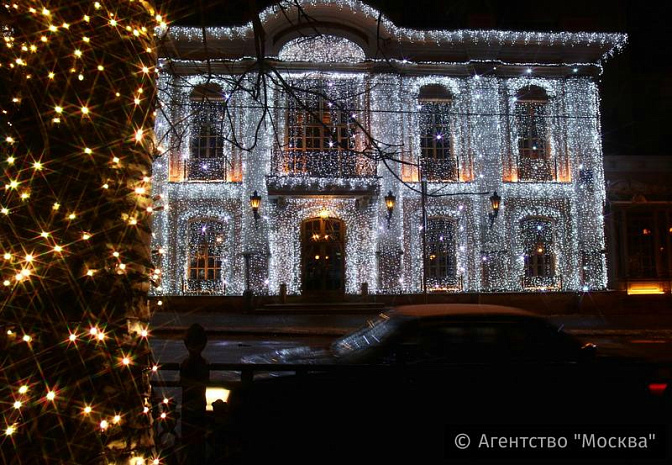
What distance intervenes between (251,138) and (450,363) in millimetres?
17272

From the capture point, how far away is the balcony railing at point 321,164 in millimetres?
20234

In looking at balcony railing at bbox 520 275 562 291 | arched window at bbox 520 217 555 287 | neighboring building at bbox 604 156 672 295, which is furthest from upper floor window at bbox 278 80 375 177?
neighboring building at bbox 604 156 672 295

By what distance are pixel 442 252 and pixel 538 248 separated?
13.8ft

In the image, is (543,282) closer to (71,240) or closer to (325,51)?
(325,51)

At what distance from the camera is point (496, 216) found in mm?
20656

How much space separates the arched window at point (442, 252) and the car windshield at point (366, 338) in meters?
15.3

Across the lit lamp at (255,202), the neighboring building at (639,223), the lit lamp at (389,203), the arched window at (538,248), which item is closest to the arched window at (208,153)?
the lit lamp at (255,202)

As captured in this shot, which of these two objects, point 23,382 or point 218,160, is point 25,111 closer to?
point 23,382

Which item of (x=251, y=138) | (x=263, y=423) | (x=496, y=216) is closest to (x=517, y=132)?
(x=496, y=216)

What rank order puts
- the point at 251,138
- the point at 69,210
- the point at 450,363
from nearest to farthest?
1. the point at 69,210
2. the point at 450,363
3. the point at 251,138

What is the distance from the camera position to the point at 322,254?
69.0 feet

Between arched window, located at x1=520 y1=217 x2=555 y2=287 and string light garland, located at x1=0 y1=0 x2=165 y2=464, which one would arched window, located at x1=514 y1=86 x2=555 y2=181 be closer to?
arched window, located at x1=520 y1=217 x2=555 y2=287

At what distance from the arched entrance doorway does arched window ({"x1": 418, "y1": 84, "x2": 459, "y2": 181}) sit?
4655mm

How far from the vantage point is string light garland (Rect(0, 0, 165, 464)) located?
9.46 ft
